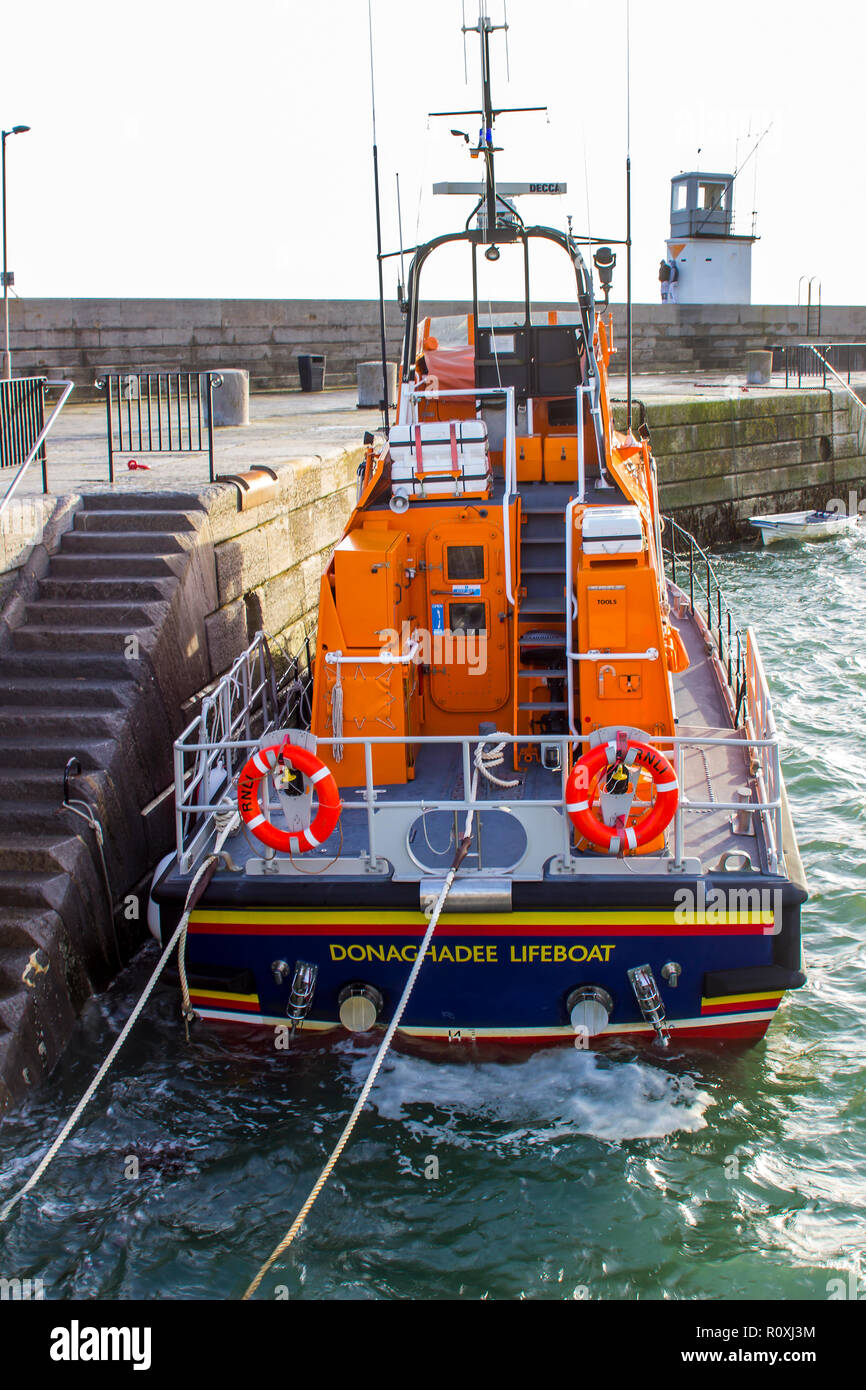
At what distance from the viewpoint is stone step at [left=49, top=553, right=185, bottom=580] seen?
8.60 meters

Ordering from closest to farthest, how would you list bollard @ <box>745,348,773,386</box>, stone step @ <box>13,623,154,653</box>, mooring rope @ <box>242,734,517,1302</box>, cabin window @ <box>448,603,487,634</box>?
mooring rope @ <box>242,734,517,1302</box>, cabin window @ <box>448,603,487,634</box>, stone step @ <box>13,623,154,653</box>, bollard @ <box>745,348,773,386</box>

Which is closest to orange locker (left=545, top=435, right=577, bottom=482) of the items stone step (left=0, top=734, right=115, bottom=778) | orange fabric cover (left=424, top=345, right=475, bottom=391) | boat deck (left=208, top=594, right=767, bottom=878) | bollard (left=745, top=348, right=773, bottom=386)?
orange fabric cover (left=424, top=345, right=475, bottom=391)

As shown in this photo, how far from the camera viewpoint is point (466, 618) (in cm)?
753

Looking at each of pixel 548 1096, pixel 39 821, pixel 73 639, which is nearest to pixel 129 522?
pixel 73 639

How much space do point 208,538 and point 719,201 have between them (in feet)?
102

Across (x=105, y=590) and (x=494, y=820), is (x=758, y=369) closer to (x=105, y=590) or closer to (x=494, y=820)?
(x=105, y=590)

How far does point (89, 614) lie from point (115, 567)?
0.51 metres

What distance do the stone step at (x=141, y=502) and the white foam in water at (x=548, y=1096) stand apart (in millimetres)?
4847

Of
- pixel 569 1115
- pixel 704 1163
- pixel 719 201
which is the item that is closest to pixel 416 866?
pixel 569 1115

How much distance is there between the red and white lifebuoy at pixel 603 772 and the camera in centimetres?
574

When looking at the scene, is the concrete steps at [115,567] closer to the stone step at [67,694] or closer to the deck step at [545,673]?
the stone step at [67,694]

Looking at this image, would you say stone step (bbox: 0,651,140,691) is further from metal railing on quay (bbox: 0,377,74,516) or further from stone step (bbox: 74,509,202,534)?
metal railing on quay (bbox: 0,377,74,516)

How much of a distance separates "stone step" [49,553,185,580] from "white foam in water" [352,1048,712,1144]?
402 centimetres
